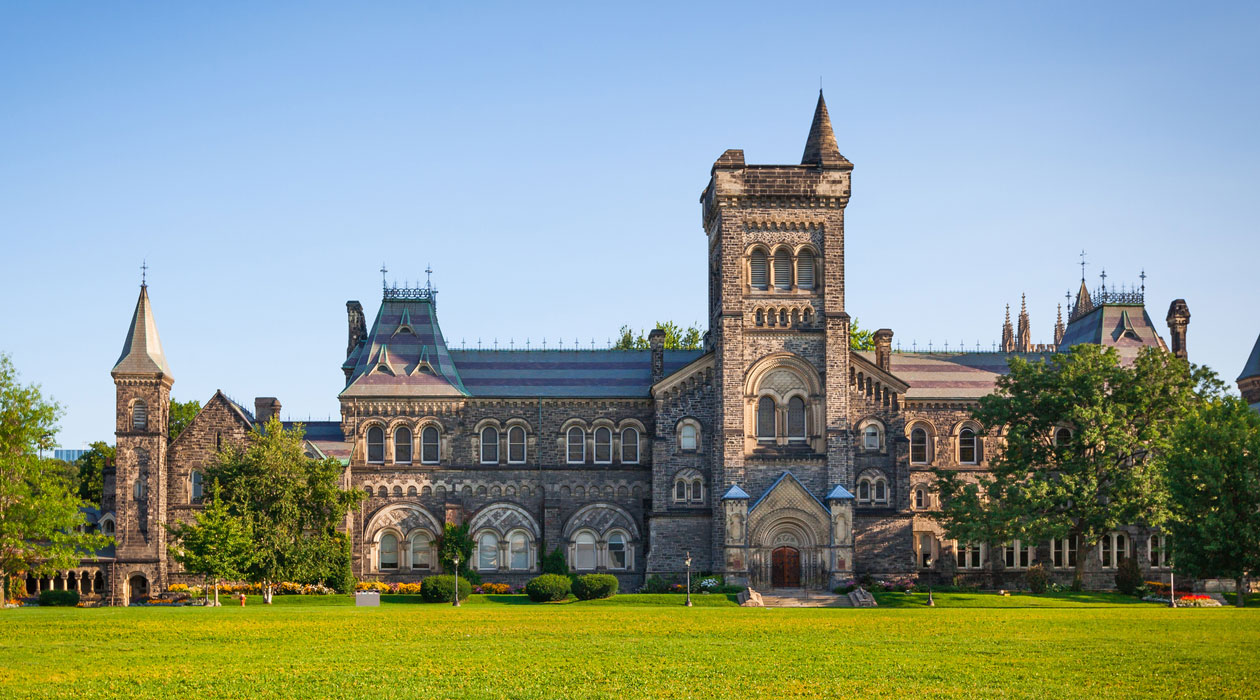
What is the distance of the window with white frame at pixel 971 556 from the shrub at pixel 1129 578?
21.3ft

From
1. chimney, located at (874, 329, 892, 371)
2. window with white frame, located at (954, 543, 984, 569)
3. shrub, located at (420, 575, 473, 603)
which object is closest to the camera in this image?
shrub, located at (420, 575, 473, 603)

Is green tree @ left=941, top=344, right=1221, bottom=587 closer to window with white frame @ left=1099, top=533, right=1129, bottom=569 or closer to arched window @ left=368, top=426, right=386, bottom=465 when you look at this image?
window with white frame @ left=1099, top=533, right=1129, bottom=569

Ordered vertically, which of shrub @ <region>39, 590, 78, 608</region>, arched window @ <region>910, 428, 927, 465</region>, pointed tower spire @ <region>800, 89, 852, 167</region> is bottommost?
shrub @ <region>39, 590, 78, 608</region>

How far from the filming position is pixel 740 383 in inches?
2335

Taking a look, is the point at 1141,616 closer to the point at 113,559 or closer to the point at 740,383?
the point at 740,383

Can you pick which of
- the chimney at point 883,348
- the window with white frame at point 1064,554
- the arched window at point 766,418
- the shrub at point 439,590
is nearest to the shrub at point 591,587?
the shrub at point 439,590

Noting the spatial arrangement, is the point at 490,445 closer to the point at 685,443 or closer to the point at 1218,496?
the point at 685,443

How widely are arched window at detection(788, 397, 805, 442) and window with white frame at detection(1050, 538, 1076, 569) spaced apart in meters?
14.6

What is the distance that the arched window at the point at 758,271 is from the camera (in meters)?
60.7

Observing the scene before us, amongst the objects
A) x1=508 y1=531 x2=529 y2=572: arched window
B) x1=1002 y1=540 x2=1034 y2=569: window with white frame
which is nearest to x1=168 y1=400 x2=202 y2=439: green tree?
x1=508 y1=531 x2=529 y2=572: arched window

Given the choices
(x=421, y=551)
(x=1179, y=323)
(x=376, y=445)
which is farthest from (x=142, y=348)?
(x=1179, y=323)

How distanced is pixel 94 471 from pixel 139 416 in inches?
779

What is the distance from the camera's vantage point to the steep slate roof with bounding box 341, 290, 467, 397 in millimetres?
63250

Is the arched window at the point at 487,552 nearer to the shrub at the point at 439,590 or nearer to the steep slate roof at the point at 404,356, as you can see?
the steep slate roof at the point at 404,356
